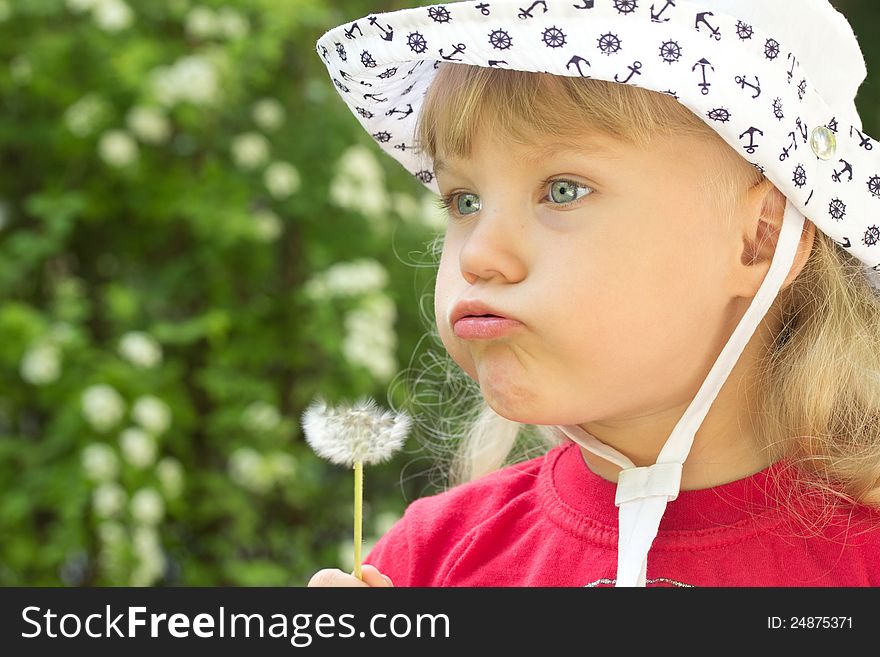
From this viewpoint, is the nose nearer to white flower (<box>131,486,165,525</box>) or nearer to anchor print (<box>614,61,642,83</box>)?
anchor print (<box>614,61,642,83</box>)

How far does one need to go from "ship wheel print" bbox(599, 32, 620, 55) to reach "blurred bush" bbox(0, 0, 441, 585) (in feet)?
6.45

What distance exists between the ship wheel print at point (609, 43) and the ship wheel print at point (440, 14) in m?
0.15

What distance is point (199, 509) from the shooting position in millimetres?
3094

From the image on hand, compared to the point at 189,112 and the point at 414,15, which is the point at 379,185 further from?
the point at 414,15

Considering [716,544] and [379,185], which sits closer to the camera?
[716,544]

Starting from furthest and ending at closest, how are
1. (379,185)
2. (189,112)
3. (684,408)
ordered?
(379,185)
(189,112)
(684,408)

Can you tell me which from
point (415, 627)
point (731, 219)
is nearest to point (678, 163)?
point (731, 219)

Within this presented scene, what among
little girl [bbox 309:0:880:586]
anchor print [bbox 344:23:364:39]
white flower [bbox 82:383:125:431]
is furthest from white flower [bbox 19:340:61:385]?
anchor print [bbox 344:23:364:39]

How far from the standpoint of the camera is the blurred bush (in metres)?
2.93

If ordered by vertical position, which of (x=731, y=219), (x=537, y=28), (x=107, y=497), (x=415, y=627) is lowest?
(x=415, y=627)

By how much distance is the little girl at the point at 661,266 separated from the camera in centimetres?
107

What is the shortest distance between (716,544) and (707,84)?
46cm

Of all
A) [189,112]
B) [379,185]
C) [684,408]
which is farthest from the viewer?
[379,185]

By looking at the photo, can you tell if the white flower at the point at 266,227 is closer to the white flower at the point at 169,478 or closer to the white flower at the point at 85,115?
the white flower at the point at 85,115
